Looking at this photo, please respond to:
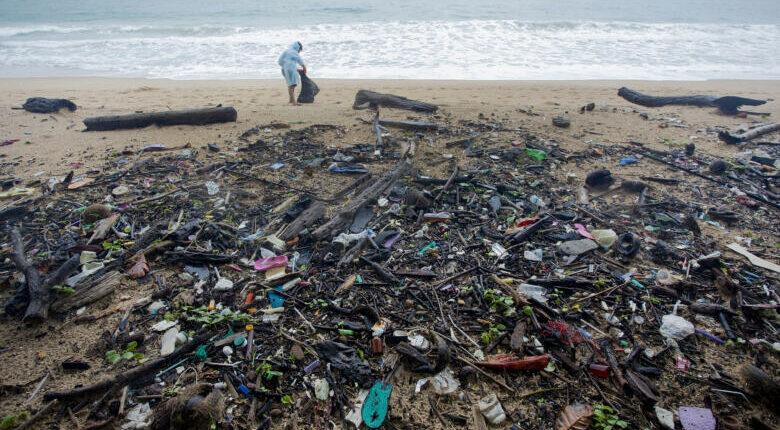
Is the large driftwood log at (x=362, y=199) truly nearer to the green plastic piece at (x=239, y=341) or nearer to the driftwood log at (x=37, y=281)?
the green plastic piece at (x=239, y=341)

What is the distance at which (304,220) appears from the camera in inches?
174

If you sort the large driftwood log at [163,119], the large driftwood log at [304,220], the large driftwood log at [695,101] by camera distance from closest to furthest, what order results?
the large driftwood log at [304,220] < the large driftwood log at [163,119] < the large driftwood log at [695,101]

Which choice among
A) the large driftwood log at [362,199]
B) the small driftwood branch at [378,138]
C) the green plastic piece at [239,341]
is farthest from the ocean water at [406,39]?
the green plastic piece at [239,341]

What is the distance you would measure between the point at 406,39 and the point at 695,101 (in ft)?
44.4

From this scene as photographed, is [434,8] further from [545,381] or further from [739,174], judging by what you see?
[545,381]

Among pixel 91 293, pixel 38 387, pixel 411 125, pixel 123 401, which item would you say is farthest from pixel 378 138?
pixel 38 387

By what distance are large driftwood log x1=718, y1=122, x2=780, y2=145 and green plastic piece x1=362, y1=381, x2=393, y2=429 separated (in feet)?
29.2

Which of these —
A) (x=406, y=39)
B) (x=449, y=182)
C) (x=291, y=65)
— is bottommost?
(x=449, y=182)

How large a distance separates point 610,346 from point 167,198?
5.81 metres

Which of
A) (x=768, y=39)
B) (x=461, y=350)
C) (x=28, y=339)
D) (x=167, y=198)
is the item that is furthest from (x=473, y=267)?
(x=768, y=39)

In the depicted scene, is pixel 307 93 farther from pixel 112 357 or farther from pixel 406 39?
pixel 406 39

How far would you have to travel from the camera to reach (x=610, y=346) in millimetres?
2902

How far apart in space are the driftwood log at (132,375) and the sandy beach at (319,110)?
4920mm

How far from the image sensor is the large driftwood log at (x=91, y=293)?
10.4 feet
